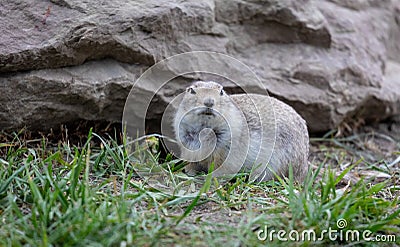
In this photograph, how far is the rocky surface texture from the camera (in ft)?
15.0

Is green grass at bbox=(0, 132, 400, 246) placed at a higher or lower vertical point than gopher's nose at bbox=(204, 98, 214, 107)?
lower

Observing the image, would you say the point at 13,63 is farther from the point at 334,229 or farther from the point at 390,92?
the point at 390,92

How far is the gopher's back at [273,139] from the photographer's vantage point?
4.58m

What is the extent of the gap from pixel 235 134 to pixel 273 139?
373mm

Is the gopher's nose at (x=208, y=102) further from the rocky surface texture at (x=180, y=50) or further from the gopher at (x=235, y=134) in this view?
the rocky surface texture at (x=180, y=50)

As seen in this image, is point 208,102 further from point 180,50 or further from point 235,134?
point 180,50

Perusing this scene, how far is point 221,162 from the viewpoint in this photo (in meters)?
4.48

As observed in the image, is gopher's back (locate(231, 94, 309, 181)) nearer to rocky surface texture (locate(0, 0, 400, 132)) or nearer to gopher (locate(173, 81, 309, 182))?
gopher (locate(173, 81, 309, 182))

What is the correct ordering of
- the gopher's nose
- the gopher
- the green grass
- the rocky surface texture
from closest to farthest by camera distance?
the green grass → the gopher's nose → the gopher → the rocky surface texture

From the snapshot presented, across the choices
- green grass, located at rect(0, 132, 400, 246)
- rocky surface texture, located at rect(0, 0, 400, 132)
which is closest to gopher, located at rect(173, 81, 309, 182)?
green grass, located at rect(0, 132, 400, 246)

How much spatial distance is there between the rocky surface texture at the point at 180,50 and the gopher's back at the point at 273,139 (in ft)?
3.23

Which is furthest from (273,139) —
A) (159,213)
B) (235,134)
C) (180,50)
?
(159,213)

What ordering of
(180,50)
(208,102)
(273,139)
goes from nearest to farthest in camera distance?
(208,102) < (273,139) < (180,50)

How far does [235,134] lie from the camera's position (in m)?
4.46
